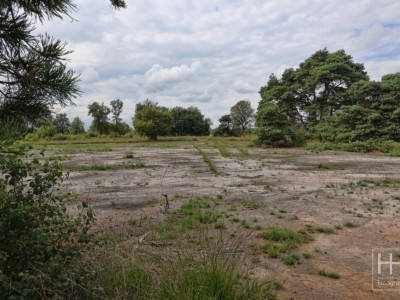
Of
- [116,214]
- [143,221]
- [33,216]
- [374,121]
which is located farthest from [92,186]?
[374,121]

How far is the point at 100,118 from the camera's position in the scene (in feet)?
148

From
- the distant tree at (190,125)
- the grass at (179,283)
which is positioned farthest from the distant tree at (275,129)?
the distant tree at (190,125)

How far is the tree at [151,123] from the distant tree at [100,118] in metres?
8.23

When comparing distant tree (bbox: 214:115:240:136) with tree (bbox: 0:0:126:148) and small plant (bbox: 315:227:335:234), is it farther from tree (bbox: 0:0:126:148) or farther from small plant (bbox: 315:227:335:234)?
tree (bbox: 0:0:126:148)

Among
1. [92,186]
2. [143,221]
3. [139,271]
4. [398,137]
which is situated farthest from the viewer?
[398,137]

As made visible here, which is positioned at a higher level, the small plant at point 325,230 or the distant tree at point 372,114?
the distant tree at point 372,114

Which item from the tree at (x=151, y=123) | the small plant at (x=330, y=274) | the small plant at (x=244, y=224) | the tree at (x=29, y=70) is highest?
the tree at (x=151, y=123)

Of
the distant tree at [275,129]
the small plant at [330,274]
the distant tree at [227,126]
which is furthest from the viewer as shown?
the distant tree at [227,126]

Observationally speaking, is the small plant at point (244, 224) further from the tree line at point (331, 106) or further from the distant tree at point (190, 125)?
the distant tree at point (190, 125)

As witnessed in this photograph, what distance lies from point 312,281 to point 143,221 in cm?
318

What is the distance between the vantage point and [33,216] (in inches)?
95.6

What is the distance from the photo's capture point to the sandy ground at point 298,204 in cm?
341

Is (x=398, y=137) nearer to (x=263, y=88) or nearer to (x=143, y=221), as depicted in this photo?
(x=263, y=88)

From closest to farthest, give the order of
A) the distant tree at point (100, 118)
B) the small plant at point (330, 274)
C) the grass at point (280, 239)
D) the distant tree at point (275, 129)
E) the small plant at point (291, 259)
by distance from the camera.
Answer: the small plant at point (330, 274) → the small plant at point (291, 259) → the grass at point (280, 239) → the distant tree at point (275, 129) → the distant tree at point (100, 118)
